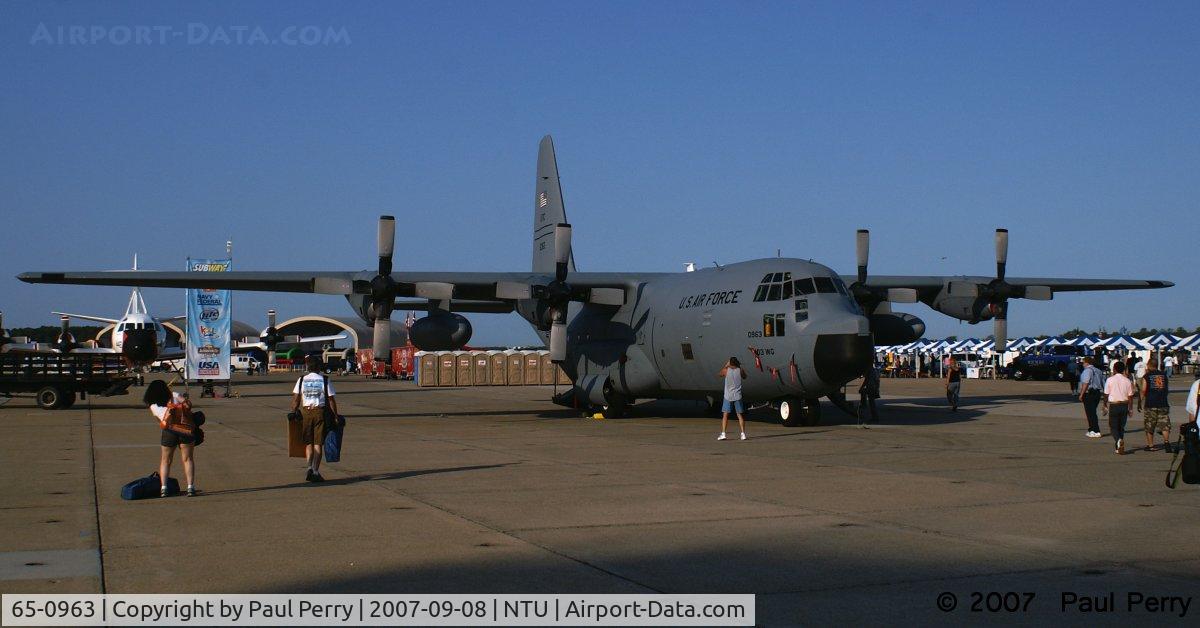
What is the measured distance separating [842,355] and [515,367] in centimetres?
4289

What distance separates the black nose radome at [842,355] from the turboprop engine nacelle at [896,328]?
7872 mm

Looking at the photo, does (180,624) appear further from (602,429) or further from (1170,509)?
(602,429)

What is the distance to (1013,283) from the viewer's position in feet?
101

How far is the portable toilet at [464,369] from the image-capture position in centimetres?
6166

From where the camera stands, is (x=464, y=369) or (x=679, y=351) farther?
(x=464, y=369)

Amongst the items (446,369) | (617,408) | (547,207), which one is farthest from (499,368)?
(617,408)

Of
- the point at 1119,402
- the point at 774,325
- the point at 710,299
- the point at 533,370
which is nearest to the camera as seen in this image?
the point at 1119,402

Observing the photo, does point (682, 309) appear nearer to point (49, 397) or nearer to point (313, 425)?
point (313, 425)

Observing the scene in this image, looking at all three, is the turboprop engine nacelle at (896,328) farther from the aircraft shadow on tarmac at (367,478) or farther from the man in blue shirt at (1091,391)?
the aircraft shadow on tarmac at (367,478)

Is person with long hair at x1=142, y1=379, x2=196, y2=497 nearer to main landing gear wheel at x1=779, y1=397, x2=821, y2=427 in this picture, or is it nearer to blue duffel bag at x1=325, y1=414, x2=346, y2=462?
blue duffel bag at x1=325, y1=414, x2=346, y2=462

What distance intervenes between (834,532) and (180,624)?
5.45 metres

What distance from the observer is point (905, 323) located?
94.2 ft

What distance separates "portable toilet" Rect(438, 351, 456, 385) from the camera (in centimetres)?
6119

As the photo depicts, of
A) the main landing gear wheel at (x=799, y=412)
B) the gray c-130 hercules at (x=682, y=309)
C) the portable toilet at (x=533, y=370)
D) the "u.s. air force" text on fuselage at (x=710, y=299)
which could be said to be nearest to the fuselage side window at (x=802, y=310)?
the gray c-130 hercules at (x=682, y=309)
